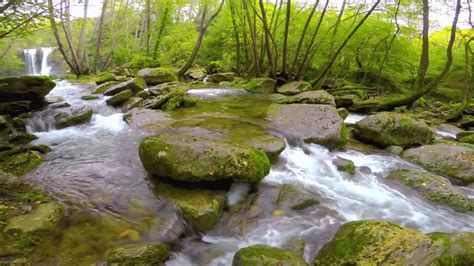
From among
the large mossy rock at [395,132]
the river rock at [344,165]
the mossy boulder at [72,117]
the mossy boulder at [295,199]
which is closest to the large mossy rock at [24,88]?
the mossy boulder at [72,117]

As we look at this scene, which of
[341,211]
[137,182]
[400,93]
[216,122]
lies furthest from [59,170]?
[400,93]

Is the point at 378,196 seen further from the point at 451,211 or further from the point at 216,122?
the point at 216,122

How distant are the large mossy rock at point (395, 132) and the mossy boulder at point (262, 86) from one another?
5.36 metres

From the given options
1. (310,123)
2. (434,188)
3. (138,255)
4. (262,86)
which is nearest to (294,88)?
(262,86)

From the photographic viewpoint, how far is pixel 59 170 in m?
5.24

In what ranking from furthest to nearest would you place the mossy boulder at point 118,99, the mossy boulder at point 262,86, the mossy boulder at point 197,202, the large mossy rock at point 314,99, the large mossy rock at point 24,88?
the mossy boulder at point 262,86 < the mossy boulder at point 118,99 < the large mossy rock at point 314,99 < the large mossy rock at point 24,88 < the mossy boulder at point 197,202

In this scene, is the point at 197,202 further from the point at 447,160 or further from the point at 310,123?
the point at 447,160

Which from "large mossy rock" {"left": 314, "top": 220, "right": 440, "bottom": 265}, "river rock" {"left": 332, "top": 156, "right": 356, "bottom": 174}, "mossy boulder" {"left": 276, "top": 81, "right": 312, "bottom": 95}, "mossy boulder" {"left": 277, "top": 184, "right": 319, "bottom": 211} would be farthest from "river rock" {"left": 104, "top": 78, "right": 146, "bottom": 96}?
"large mossy rock" {"left": 314, "top": 220, "right": 440, "bottom": 265}

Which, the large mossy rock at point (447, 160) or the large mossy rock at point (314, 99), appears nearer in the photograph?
the large mossy rock at point (447, 160)

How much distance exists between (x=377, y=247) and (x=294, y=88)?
9502 mm

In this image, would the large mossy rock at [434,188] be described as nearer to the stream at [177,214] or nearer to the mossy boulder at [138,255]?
the stream at [177,214]

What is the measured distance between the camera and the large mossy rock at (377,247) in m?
2.96

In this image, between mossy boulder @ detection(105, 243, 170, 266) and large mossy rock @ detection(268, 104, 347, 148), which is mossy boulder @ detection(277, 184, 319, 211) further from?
large mossy rock @ detection(268, 104, 347, 148)

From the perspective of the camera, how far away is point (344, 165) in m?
5.88
